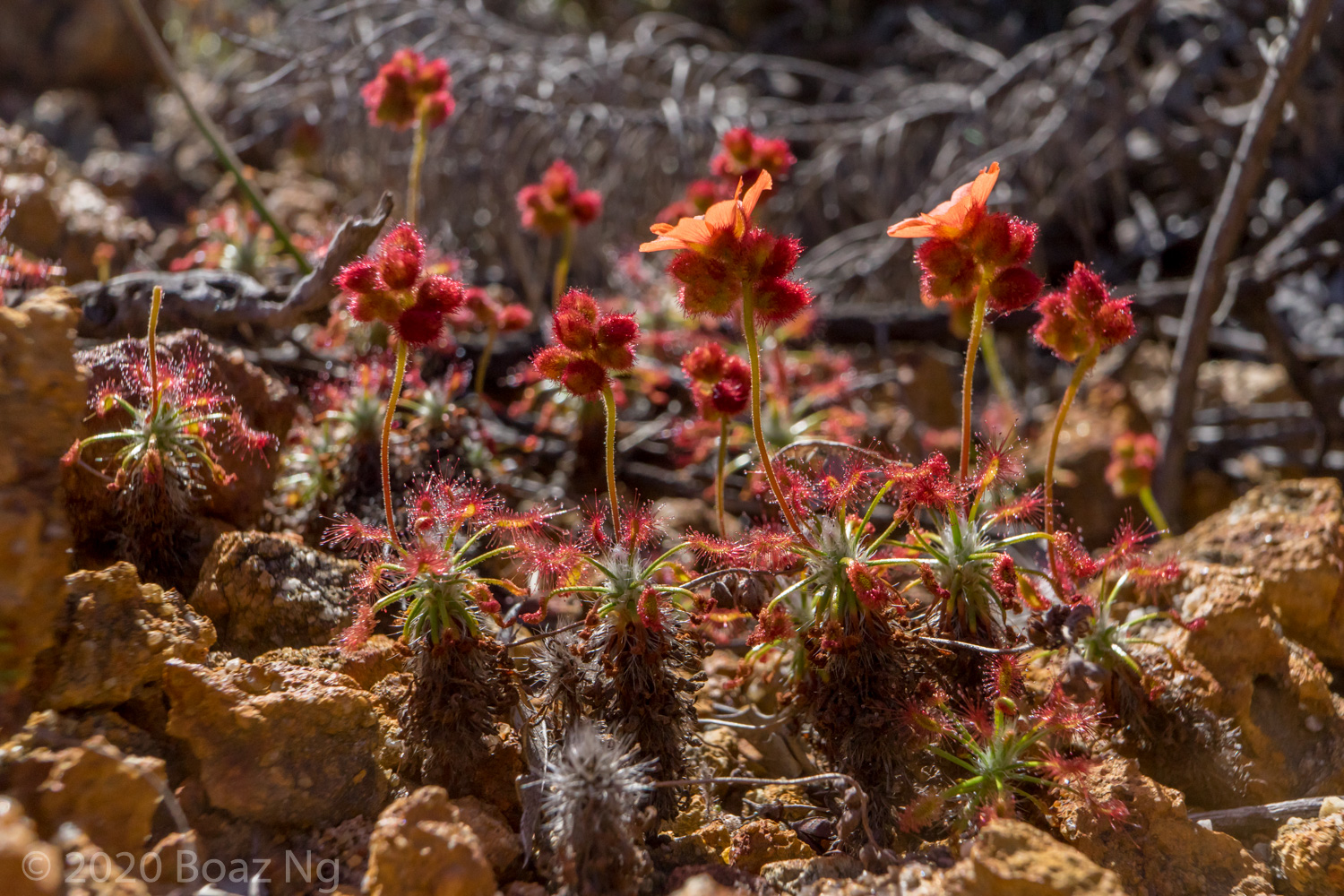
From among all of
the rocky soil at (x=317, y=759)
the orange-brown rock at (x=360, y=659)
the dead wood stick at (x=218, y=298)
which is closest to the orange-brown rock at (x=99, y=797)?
the rocky soil at (x=317, y=759)

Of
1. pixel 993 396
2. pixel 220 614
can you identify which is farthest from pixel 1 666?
pixel 993 396

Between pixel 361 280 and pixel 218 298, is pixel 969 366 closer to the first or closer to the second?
pixel 361 280

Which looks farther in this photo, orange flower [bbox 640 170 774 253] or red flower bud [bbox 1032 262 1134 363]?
red flower bud [bbox 1032 262 1134 363]

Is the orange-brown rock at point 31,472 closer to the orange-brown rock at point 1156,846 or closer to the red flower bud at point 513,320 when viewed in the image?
the red flower bud at point 513,320

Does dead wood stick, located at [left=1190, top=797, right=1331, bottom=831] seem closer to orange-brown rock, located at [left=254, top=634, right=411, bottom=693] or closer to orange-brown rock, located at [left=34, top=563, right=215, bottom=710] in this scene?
orange-brown rock, located at [left=254, top=634, right=411, bottom=693]

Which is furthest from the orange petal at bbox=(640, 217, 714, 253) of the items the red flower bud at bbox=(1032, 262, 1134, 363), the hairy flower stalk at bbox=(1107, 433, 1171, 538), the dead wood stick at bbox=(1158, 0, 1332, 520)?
the dead wood stick at bbox=(1158, 0, 1332, 520)

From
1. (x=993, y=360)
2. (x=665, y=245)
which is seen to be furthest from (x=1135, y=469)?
(x=665, y=245)

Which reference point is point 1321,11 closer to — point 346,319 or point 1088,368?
point 1088,368
